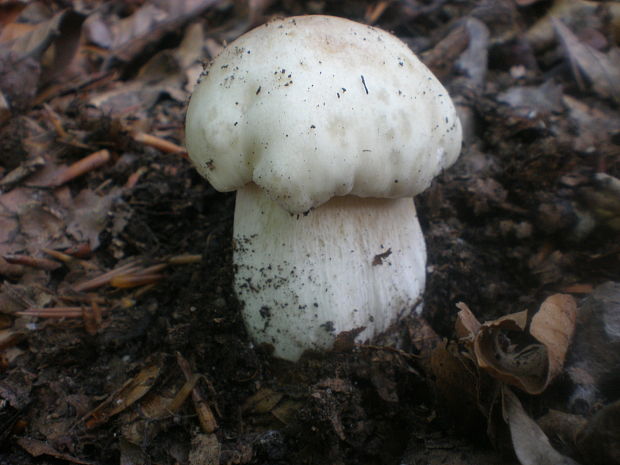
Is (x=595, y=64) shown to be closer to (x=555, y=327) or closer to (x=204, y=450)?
(x=555, y=327)

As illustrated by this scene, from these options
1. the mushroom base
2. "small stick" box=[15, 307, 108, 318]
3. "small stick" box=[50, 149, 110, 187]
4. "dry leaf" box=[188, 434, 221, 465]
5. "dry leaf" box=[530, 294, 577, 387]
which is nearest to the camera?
"dry leaf" box=[530, 294, 577, 387]

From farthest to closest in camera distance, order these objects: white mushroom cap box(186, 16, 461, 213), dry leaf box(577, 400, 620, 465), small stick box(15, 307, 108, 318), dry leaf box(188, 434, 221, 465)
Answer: small stick box(15, 307, 108, 318), dry leaf box(188, 434, 221, 465), white mushroom cap box(186, 16, 461, 213), dry leaf box(577, 400, 620, 465)

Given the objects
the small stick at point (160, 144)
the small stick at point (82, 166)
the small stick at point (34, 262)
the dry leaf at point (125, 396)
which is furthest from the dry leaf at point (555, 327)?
the small stick at point (82, 166)

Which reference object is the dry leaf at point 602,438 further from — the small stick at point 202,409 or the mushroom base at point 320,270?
the small stick at point 202,409

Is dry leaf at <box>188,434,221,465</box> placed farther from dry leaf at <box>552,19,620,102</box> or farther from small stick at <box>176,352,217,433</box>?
dry leaf at <box>552,19,620,102</box>

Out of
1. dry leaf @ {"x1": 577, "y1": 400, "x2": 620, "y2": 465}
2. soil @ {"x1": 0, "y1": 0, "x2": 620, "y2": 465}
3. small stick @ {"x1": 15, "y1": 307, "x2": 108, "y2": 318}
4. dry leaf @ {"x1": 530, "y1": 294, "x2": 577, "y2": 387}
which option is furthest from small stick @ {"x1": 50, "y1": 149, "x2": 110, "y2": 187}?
dry leaf @ {"x1": 577, "y1": 400, "x2": 620, "y2": 465}

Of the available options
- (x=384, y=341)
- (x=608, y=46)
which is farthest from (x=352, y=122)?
(x=608, y=46)

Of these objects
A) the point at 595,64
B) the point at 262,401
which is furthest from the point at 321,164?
the point at 595,64
